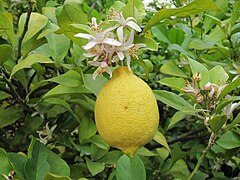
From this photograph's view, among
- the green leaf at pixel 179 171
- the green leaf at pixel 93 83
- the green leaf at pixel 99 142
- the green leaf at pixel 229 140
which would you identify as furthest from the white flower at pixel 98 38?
the green leaf at pixel 179 171

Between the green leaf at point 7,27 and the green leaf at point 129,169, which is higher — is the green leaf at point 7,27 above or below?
above

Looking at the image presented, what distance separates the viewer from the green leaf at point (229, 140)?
97 cm

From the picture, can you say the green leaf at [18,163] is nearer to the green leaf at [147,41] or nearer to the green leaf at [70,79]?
the green leaf at [70,79]

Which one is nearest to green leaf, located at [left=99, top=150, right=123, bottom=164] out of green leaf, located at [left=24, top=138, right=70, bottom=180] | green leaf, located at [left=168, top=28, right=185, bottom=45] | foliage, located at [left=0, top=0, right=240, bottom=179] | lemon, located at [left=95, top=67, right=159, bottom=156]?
foliage, located at [left=0, top=0, right=240, bottom=179]

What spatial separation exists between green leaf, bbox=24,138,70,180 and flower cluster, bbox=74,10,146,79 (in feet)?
0.60

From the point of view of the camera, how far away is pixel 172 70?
1.15m

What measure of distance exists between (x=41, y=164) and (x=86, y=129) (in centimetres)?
20

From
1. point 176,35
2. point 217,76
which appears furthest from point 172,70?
point 217,76

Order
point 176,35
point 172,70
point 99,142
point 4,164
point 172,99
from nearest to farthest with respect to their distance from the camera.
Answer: point 4,164, point 172,99, point 99,142, point 172,70, point 176,35

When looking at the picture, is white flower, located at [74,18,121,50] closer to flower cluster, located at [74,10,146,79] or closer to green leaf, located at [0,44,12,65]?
flower cluster, located at [74,10,146,79]

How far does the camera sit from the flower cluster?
67 cm

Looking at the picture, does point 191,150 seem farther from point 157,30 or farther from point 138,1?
point 138,1

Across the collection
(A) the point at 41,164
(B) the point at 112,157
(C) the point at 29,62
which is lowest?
(B) the point at 112,157

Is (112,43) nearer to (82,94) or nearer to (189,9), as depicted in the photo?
(189,9)
